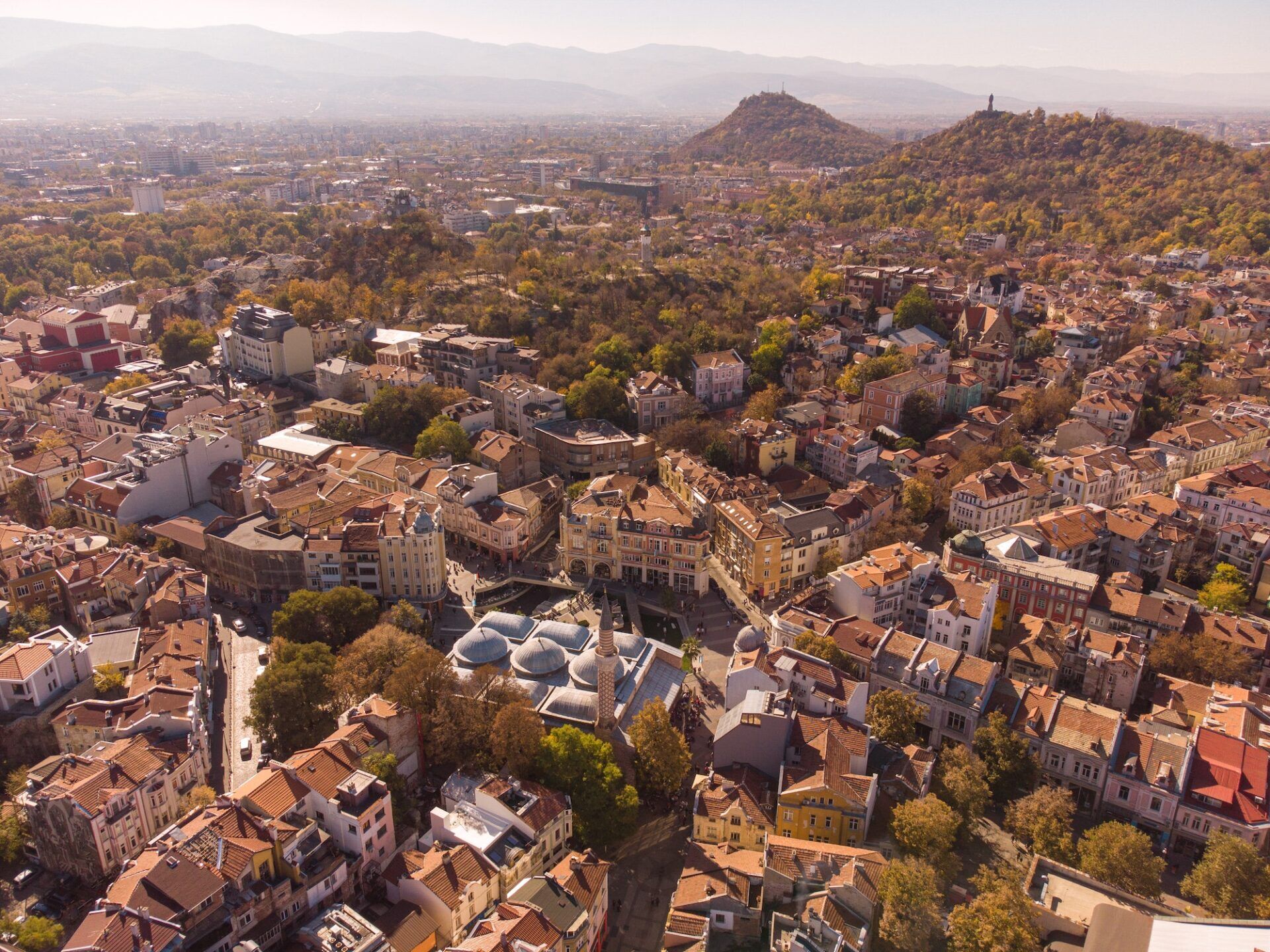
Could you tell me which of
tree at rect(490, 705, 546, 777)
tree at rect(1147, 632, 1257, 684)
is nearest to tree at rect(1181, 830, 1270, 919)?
tree at rect(1147, 632, 1257, 684)

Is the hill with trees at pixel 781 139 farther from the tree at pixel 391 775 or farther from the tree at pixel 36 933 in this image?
the tree at pixel 36 933

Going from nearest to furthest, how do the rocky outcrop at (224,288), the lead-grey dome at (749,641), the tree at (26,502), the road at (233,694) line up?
1. the road at (233,694)
2. the lead-grey dome at (749,641)
3. the tree at (26,502)
4. the rocky outcrop at (224,288)

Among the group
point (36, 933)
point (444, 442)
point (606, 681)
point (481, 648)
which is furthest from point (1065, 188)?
point (36, 933)

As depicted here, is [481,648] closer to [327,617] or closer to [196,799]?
[327,617]

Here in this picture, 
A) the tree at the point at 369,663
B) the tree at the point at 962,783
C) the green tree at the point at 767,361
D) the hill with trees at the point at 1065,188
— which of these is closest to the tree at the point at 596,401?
the green tree at the point at 767,361

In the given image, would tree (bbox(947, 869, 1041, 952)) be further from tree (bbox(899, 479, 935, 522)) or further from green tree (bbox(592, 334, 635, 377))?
green tree (bbox(592, 334, 635, 377))

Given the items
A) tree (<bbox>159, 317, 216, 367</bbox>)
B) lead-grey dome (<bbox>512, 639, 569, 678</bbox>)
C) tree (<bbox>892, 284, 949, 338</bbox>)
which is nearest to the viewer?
lead-grey dome (<bbox>512, 639, 569, 678</bbox>)

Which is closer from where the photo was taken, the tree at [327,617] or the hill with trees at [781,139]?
the tree at [327,617]
